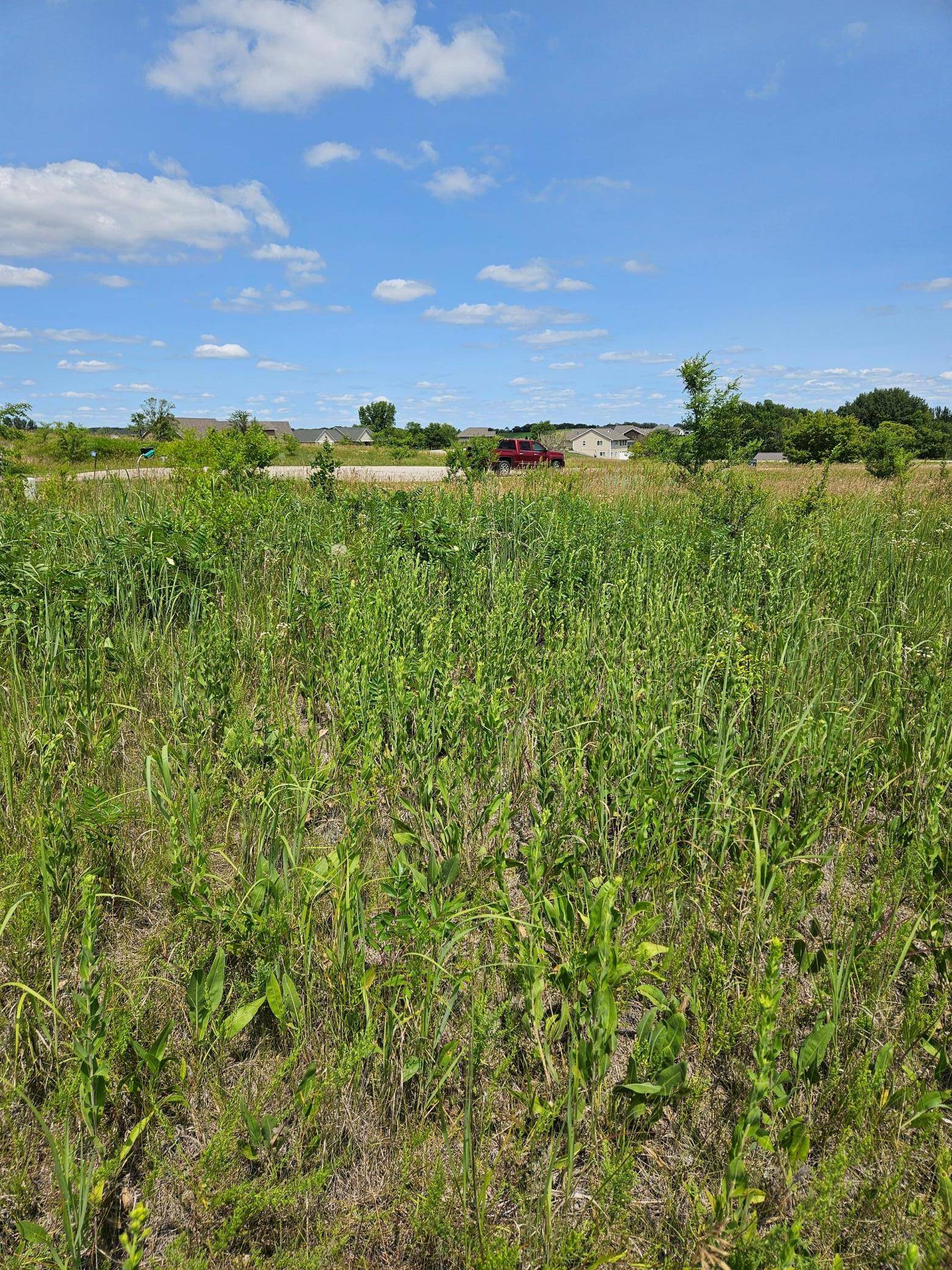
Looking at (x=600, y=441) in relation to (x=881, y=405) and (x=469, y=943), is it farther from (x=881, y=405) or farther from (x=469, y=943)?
(x=469, y=943)

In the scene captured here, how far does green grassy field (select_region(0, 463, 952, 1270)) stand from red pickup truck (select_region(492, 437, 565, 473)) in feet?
75.8

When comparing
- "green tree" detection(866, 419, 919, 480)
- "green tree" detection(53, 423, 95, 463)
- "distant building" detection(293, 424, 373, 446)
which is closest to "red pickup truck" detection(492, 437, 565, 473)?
"green tree" detection(866, 419, 919, 480)

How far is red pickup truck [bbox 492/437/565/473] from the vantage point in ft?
85.8

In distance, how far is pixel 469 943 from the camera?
198cm

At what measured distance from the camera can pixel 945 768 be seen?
7.38 ft

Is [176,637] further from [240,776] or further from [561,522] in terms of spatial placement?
[561,522]

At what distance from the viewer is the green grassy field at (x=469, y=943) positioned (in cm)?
135

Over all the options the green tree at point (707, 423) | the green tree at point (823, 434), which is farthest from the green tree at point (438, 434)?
the green tree at point (707, 423)

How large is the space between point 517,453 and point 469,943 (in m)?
26.2

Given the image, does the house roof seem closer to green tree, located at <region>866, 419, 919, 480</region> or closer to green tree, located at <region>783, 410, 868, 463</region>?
green tree, located at <region>783, 410, 868, 463</region>

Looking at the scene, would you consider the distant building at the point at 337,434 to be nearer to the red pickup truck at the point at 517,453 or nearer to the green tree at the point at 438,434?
the green tree at the point at 438,434

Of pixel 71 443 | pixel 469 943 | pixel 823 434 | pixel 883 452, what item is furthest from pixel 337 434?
pixel 469 943

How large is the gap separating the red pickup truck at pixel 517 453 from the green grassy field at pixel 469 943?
2309cm

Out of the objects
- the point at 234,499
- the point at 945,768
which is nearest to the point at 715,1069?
the point at 945,768
